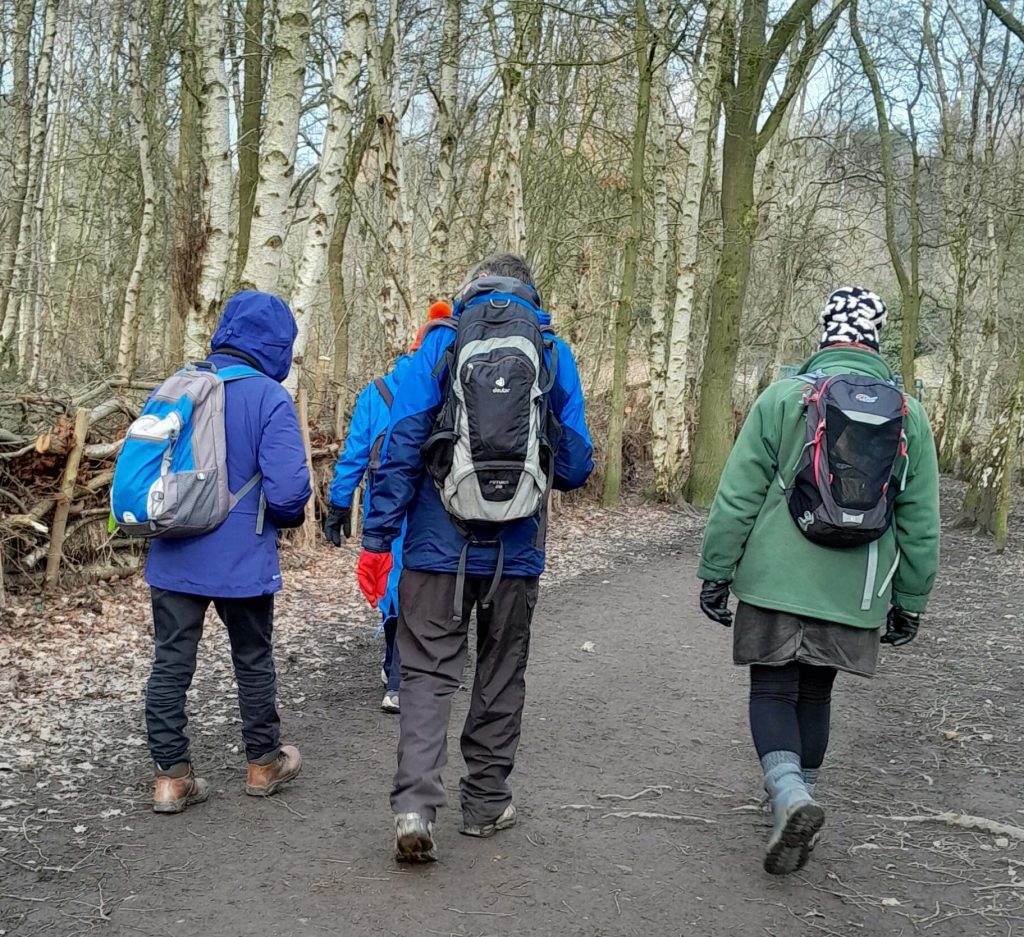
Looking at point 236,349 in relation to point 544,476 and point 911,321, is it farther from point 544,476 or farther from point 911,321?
point 911,321

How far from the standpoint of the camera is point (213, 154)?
25.2 feet

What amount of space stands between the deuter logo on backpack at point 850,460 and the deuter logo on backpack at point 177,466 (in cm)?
210

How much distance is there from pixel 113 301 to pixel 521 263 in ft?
58.5

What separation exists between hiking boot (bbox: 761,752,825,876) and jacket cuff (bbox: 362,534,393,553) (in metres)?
1.52

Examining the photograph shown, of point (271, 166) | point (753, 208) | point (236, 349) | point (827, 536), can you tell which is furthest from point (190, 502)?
point (753, 208)

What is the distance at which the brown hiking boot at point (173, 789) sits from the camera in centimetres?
370

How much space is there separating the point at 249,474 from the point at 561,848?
1.81 m

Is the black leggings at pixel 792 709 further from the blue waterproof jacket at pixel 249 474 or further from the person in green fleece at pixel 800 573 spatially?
the blue waterproof jacket at pixel 249 474

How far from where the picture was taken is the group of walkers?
3268 mm

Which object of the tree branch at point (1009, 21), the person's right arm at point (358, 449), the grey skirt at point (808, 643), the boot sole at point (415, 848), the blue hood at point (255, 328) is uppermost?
the tree branch at point (1009, 21)

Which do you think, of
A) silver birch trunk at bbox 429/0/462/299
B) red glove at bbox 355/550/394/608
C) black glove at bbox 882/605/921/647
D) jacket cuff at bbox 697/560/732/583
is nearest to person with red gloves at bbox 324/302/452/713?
red glove at bbox 355/550/394/608

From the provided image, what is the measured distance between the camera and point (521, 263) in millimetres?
3699

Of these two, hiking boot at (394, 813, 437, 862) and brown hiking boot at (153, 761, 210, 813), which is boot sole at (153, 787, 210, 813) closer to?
brown hiking boot at (153, 761, 210, 813)

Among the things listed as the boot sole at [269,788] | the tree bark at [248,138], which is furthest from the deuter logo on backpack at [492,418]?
the tree bark at [248,138]
